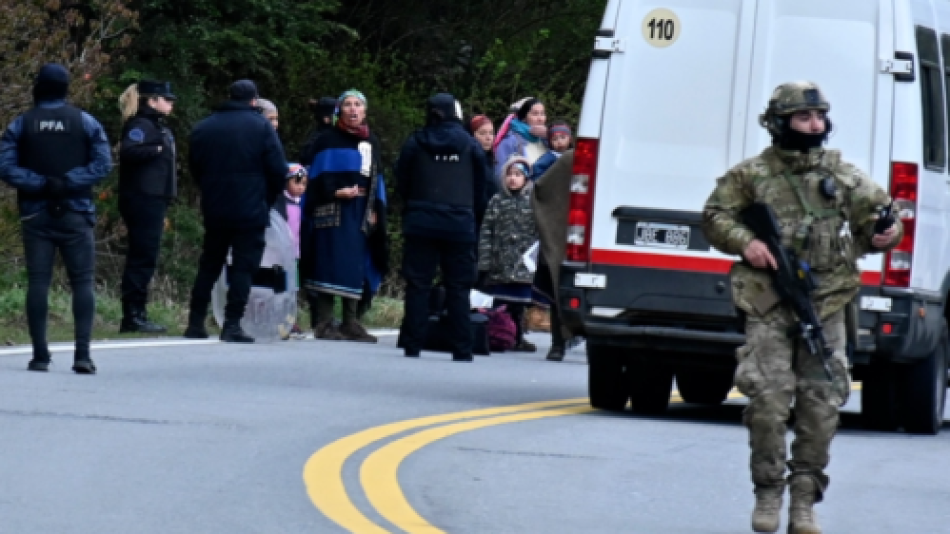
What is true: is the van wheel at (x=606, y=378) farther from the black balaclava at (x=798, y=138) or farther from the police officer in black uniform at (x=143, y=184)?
the police officer in black uniform at (x=143, y=184)

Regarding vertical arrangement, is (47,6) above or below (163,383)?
above

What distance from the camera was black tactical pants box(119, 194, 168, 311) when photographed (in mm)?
17234

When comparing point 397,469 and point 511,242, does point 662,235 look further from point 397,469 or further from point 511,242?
point 511,242

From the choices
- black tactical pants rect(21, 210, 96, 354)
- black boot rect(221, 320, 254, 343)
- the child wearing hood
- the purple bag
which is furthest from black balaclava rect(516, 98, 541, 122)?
black tactical pants rect(21, 210, 96, 354)

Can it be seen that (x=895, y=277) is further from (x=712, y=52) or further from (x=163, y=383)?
(x=163, y=383)

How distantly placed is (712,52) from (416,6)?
62.1 ft

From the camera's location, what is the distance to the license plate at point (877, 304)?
39.4ft

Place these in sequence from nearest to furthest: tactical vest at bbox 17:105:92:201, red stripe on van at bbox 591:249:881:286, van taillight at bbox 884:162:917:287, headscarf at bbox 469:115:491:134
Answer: van taillight at bbox 884:162:917:287, red stripe on van at bbox 591:249:881:286, tactical vest at bbox 17:105:92:201, headscarf at bbox 469:115:491:134

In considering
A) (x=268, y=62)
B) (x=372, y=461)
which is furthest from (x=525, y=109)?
(x=372, y=461)

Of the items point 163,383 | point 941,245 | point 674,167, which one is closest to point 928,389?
point 941,245

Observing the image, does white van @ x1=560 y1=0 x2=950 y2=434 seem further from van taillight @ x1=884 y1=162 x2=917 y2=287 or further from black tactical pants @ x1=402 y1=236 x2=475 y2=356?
black tactical pants @ x1=402 y1=236 x2=475 y2=356

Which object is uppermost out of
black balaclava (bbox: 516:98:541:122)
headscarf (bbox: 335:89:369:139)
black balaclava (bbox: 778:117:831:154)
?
black balaclava (bbox: 516:98:541:122)

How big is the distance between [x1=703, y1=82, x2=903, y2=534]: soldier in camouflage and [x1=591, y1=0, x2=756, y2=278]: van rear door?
3.67 m

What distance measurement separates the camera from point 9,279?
20328 mm
